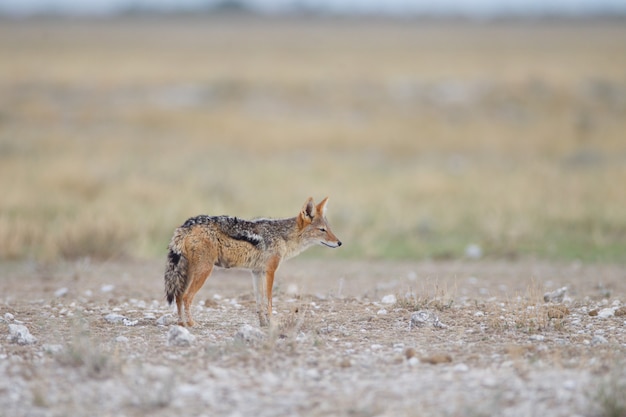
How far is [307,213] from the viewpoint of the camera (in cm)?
944

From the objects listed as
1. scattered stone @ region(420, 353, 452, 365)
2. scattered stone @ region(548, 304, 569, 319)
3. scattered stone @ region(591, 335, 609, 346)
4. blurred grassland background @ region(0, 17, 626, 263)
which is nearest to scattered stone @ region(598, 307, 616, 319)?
scattered stone @ region(548, 304, 569, 319)

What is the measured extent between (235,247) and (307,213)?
46.5 inches

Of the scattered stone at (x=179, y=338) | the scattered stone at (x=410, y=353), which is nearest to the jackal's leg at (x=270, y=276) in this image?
the scattered stone at (x=179, y=338)

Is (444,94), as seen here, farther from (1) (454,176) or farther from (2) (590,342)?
(2) (590,342)

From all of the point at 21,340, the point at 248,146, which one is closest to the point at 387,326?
the point at 21,340

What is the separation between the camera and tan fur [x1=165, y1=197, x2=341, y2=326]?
8375mm

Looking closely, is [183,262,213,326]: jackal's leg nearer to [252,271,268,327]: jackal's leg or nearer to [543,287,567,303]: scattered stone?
[252,271,268,327]: jackal's leg

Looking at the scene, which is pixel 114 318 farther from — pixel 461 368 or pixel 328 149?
pixel 328 149

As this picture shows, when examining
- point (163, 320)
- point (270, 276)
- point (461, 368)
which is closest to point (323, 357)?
point (461, 368)

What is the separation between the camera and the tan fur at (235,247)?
838 centimetres

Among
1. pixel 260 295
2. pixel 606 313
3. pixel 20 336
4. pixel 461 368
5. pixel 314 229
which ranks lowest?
pixel 461 368

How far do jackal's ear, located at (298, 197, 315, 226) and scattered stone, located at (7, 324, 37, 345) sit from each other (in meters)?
3.21

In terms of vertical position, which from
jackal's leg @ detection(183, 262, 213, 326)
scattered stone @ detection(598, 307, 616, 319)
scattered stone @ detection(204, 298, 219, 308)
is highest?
jackal's leg @ detection(183, 262, 213, 326)

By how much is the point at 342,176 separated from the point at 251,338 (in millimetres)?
14397
